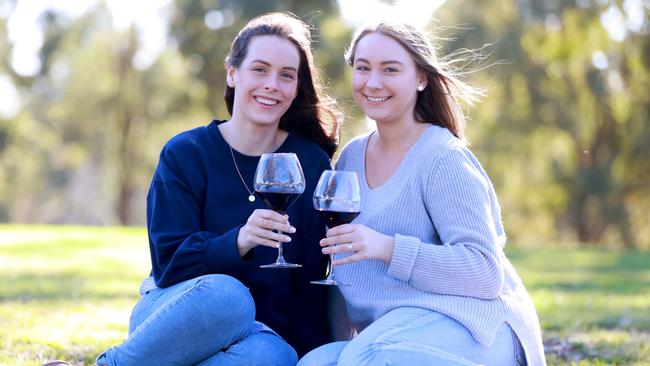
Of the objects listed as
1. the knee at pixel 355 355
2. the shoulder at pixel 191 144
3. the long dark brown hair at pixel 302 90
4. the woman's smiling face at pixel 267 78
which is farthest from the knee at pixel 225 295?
the long dark brown hair at pixel 302 90

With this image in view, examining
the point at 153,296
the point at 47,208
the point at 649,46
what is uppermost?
the point at 649,46

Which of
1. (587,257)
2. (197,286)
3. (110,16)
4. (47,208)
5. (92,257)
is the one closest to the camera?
(197,286)

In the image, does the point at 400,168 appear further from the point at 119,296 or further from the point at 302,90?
the point at 119,296

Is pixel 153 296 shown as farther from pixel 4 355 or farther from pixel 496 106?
pixel 496 106

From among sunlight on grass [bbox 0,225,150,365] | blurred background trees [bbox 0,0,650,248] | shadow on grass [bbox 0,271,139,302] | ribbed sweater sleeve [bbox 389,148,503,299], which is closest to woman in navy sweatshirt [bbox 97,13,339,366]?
ribbed sweater sleeve [bbox 389,148,503,299]

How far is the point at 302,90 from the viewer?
4.76m

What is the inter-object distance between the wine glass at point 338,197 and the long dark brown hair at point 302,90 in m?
1.12

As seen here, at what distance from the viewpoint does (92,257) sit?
14.6 m

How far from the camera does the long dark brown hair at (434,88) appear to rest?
4199 mm

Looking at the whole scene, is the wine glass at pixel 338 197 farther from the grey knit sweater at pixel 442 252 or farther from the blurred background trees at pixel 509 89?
the blurred background trees at pixel 509 89

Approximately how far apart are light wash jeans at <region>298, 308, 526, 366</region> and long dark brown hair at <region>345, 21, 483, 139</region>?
3.52ft

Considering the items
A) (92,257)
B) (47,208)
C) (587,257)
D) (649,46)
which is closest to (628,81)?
(649,46)

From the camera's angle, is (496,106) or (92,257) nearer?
(92,257)

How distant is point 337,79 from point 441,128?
819 inches
